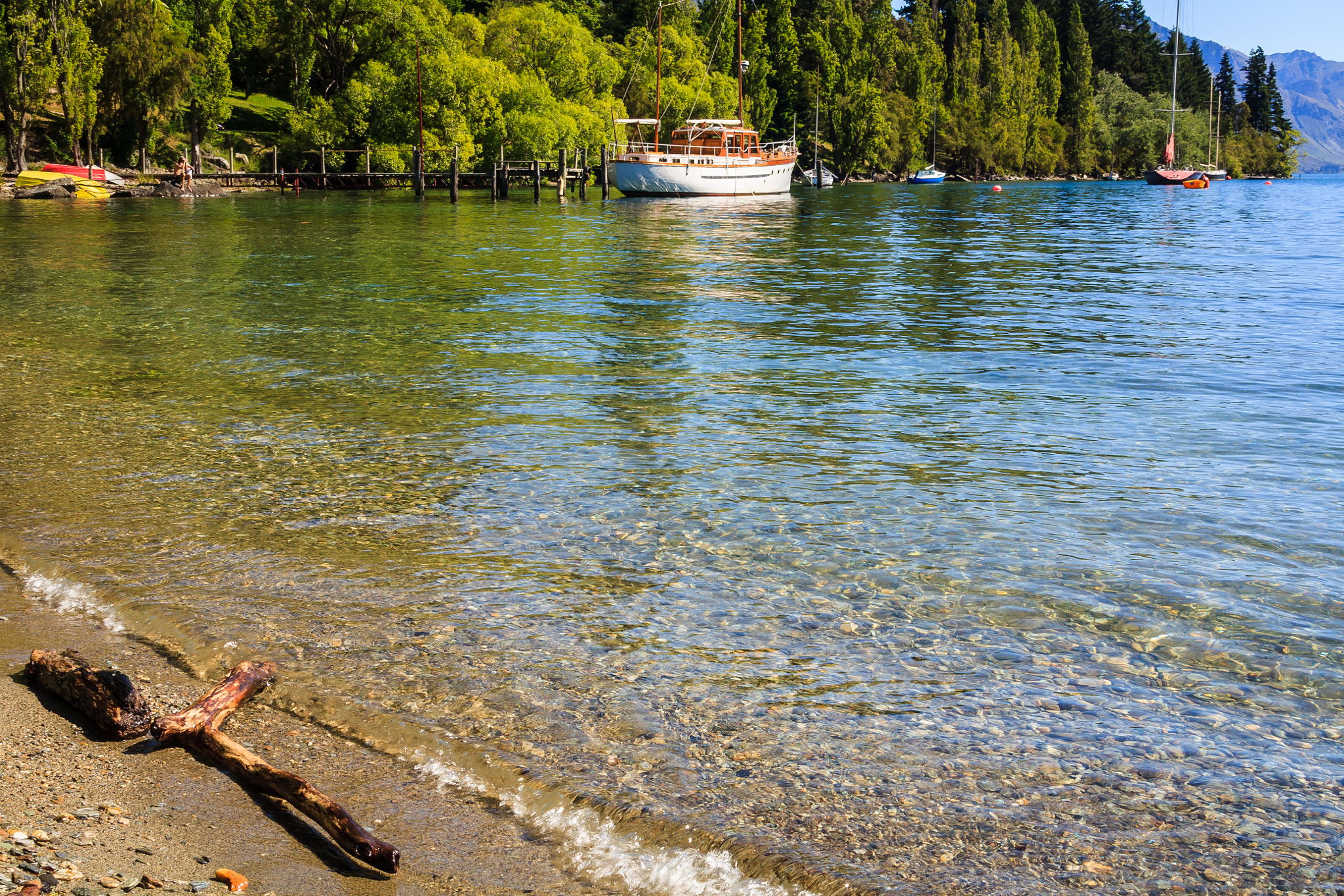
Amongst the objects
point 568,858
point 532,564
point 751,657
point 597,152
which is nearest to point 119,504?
point 532,564

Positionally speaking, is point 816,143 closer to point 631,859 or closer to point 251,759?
point 251,759

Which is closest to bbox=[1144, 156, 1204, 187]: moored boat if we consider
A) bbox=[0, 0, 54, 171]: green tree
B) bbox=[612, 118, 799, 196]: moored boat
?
bbox=[612, 118, 799, 196]: moored boat

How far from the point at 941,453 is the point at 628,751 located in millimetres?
5598

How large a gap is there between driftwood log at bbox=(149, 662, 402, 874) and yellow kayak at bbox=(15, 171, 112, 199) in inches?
2125

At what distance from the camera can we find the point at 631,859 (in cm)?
382

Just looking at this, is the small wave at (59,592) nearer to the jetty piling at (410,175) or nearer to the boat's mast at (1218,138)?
the jetty piling at (410,175)

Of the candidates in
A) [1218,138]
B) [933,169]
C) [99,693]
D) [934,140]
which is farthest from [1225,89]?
[99,693]

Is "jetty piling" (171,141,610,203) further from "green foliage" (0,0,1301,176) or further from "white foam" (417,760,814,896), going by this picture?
"white foam" (417,760,814,896)

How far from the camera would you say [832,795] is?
4.23 metres

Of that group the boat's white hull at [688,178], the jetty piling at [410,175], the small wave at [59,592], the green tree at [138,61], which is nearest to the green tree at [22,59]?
the green tree at [138,61]

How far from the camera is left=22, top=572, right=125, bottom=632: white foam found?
18.8 feet

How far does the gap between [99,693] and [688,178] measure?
6328cm

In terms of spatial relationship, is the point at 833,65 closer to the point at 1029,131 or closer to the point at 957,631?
the point at 1029,131

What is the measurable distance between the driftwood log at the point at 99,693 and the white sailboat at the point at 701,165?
60.3 meters
